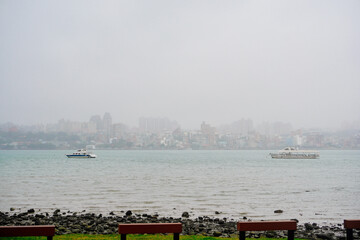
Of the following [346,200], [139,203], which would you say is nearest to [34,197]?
[139,203]

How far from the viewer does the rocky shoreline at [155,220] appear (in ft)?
46.9

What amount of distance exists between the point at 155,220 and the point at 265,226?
12.1 metres

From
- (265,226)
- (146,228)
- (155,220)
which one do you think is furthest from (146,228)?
(155,220)

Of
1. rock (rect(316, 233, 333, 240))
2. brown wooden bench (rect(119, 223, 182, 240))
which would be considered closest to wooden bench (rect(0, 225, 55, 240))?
brown wooden bench (rect(119, 223, 182, 240))

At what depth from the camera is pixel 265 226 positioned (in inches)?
267

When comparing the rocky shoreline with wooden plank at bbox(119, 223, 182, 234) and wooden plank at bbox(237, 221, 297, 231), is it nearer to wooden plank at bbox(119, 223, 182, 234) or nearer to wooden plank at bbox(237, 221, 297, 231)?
wooden plank at bbox(237, 221, 297, 231)

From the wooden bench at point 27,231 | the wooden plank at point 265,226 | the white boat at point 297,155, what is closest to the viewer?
the wooden bench at point 27,231

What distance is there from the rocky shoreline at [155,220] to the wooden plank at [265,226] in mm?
7273

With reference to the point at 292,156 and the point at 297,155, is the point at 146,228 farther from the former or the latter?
the point at 292,156

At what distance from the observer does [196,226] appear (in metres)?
15.8

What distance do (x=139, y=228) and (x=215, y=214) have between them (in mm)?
14354

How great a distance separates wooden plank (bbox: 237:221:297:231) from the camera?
666cm

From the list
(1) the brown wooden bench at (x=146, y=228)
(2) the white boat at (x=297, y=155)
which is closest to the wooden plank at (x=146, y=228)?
(1) the brown wooden bench at (x=146, y=228)

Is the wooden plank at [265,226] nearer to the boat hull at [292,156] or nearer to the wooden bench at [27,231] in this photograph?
the wooden bench at [27,231]
